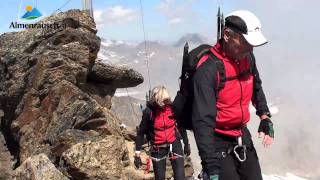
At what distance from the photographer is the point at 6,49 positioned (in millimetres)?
19359

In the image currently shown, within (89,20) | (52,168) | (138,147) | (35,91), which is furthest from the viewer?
(89,20)

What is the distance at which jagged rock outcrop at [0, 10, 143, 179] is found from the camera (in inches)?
485

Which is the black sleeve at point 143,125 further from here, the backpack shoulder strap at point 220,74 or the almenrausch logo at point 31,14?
the almenrausch logo at point 31,14

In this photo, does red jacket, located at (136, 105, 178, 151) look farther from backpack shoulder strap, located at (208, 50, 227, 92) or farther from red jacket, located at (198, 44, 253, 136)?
backpack shoulder strap, located at (208, 50, 227, 92)

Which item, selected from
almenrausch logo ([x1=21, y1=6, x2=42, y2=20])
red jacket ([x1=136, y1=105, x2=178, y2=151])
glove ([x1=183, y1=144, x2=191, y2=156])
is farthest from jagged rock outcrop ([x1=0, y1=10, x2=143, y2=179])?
almenrausch logo ([x1=21, y1=6, x2=42, y2=20])

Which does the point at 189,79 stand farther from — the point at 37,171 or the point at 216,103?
the point at 37,171

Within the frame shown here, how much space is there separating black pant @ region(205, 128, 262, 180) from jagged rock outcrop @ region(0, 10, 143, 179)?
17.6ft

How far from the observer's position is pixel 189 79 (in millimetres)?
6305

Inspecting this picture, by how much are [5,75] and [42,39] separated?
6.57ft

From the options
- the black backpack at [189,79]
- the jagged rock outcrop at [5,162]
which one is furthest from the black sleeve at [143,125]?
the black backpack at [189,79]

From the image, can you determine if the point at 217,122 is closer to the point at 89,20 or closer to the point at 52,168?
the point at 52,168

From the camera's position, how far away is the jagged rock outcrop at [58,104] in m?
12.3

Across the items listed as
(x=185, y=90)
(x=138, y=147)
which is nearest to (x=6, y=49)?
(x=138, y=147)

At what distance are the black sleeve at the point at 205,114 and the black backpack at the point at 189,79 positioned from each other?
13 cm
